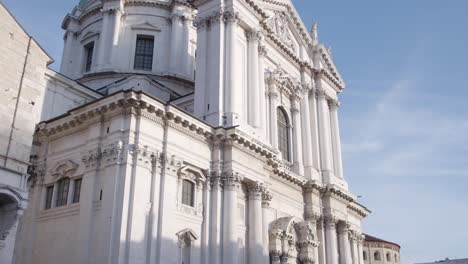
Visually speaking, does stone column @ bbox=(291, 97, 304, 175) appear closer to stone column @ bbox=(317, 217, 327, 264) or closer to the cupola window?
stone column @ bbox=(317, 217, 327, 264)

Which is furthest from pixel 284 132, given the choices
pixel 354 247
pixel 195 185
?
pixel 195 185

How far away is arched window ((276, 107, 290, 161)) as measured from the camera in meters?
27.7

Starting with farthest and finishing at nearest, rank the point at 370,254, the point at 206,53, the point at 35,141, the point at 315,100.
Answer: the point at 370,254 → the point at 315,100 → the point at 206,53 → the point at 35,141

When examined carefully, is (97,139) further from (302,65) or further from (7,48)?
(302,65)

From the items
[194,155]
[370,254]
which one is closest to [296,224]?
[194,155]

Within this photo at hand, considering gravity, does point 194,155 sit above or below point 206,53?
below

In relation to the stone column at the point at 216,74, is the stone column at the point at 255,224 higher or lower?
lower

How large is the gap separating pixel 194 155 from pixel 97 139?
3.84 m

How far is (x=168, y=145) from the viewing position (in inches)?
728

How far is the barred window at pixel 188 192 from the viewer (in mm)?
19219

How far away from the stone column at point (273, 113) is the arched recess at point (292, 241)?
4.34 metres

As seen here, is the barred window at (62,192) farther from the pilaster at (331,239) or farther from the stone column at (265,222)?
the pilaster at (331,239)

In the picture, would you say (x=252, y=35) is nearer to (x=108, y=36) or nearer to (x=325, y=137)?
(x=325, y=137)

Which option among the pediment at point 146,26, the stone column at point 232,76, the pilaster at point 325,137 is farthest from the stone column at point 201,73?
the pilaster at point 325,137
